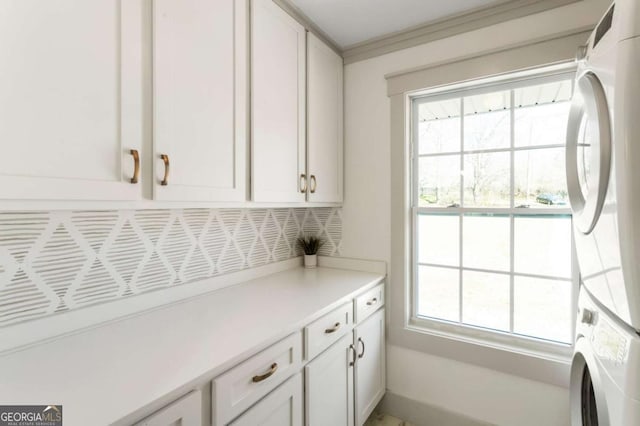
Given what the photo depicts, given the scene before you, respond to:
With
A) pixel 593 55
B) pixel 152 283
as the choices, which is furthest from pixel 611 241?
pixel 152 283

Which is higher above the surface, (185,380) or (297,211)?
(297,211)

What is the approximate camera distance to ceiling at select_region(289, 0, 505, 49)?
1.57 meters

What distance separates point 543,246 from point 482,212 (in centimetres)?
34

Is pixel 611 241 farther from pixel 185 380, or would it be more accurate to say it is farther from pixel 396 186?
pixel 396 186

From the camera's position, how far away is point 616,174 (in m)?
0.66

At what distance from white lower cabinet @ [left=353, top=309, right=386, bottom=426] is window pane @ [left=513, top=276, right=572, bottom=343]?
763 millimetres

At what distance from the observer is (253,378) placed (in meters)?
0.95

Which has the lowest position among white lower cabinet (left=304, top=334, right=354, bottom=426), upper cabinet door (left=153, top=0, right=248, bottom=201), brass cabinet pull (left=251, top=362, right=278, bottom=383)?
white lower cabinet (left=304, top=334, right=354, bottom=426)

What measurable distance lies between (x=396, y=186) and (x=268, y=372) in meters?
1.31

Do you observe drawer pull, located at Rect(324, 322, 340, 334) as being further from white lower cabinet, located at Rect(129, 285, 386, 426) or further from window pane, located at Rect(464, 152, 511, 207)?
window pane, located at Rect(464, 152, 511, 207)

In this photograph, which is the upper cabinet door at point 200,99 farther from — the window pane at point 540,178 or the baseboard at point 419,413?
the baseboard at point 419,413

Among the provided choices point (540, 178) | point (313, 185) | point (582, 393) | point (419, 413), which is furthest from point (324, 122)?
point (419, 413)

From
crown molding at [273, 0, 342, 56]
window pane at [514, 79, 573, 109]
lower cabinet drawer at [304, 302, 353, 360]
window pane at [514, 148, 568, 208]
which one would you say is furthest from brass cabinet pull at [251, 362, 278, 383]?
window pane at [514, 79, 573, 109]

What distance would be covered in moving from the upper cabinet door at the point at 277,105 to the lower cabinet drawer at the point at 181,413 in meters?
0.79
